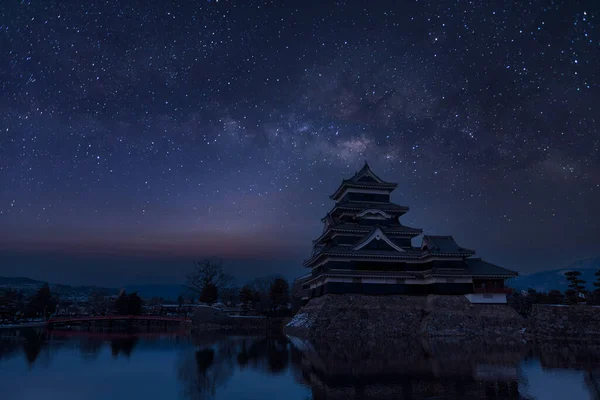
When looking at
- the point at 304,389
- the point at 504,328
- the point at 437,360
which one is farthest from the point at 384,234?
the point at 304,389

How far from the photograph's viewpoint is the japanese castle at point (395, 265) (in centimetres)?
3562

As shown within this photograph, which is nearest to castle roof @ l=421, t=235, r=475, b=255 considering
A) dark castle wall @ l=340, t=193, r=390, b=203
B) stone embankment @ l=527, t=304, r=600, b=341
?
dark castle wall @ l=340, t=193, r=390, b=203

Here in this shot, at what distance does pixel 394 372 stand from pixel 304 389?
4411 millimetres

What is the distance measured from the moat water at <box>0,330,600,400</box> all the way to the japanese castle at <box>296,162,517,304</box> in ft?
38.7

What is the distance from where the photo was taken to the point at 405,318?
34.8 metres

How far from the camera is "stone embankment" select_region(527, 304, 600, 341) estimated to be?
31.3 metres

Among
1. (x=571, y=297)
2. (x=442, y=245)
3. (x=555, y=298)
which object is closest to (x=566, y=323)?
(x=571, y=297)

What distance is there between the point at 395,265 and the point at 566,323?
1376cm

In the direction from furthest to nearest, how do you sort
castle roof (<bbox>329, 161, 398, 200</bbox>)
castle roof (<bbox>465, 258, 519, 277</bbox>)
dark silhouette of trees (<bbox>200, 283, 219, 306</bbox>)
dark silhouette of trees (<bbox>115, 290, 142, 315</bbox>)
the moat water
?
dark silhouette of trees (<bbox>115, 290, 142, 315</bbox>)
dark silhouette of trees (<bbox>200, 283, 219, 306</bbox>)
castle roof (<bbox>329, 161, 398, 200</bbox>)
castle roof (<bbox>465, 258, 519, 277</bbox>)
the moat water

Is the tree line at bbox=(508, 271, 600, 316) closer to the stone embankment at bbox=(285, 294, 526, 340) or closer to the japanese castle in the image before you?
the stone embankment at bbox=(285, 294, 526, 340)

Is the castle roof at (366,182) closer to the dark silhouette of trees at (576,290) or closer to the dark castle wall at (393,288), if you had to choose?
the dark castle wall at (393,288)

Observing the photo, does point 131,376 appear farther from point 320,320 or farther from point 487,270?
point 487,270

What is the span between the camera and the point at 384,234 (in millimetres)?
37562

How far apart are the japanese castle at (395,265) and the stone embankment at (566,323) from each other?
339 centimetres
